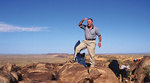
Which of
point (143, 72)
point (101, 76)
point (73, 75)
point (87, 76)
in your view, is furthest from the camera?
point (143, 72)

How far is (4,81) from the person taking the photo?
9852 mm

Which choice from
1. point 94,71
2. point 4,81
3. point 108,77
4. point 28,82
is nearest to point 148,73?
point 108,77

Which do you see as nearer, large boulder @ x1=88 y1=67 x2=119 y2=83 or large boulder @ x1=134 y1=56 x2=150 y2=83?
large boulder @ x1=88 y1=67 x2=119 y2=83

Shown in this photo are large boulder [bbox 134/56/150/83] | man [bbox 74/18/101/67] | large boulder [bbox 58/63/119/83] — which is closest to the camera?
large boulder [bbox 58/63/119/83]

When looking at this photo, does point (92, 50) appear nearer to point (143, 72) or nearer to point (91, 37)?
point (91, 37)

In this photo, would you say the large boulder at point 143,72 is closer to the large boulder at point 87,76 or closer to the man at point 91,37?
the large boulder at point 87,76

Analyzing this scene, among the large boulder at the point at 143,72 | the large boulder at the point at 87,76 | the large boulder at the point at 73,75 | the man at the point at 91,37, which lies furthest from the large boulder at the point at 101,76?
the large boulder at the point at 143,72

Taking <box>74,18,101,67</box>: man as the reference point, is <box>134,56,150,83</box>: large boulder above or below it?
below

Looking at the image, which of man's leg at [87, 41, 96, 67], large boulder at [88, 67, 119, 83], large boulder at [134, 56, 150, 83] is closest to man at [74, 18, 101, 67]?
man's leg at [87, 41, 96, 67]

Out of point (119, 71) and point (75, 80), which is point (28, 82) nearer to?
point (75, 80)

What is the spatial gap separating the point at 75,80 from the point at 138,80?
523 centimetres

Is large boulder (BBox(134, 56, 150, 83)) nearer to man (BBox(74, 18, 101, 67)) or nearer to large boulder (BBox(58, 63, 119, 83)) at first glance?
large boulder (BBox(58, 63, 119, 83))

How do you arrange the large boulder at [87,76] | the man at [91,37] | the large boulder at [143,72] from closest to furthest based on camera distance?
the large boulder at [87,76]
the man at [91,37]
the large boulder at [143,72]

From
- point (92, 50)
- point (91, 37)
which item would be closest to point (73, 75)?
point (92, 50)
